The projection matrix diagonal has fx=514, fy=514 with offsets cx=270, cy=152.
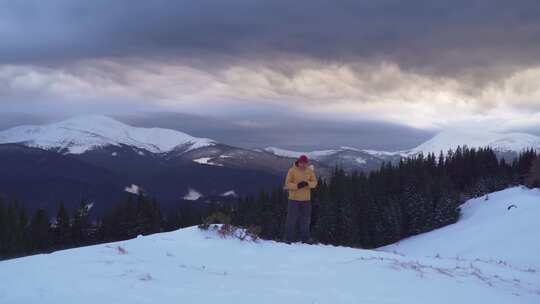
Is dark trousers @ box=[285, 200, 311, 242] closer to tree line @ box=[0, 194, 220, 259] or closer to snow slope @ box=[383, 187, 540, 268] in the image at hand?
snow slope @ box=[383, 187, 540, 268]

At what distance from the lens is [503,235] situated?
35.1 meters

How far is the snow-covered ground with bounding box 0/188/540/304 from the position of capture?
23.0 feet

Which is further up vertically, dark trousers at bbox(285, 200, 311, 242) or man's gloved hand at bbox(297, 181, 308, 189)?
man's gloved hand at bbox(297, 181, 308, 189)

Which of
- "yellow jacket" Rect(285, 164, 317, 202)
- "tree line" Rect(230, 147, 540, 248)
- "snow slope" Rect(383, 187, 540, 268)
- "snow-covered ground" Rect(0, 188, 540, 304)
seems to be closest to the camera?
"snow-covered ground" Rect(0, 188, 540, 304)

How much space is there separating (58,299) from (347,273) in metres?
4.99

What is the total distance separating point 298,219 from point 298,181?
121 cm

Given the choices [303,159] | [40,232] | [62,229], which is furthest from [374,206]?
[303,159]

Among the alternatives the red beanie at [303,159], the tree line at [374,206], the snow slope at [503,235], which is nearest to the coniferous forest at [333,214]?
the tree line at [374,206]

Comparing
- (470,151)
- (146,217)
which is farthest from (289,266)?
(470,151)

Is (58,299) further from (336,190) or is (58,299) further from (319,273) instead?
(336,190)

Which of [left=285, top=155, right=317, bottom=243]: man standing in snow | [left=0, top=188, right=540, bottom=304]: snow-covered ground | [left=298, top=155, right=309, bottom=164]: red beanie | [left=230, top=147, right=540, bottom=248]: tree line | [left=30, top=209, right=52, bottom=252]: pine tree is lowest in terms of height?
[left=30, top=209, right=52, bottom=252]: pine tree

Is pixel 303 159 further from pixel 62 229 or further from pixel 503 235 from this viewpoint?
pixel 62 229

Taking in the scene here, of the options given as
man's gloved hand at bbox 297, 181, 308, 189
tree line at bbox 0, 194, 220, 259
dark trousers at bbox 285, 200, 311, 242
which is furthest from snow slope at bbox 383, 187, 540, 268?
tree line at bbox 0, 194, 220, 259

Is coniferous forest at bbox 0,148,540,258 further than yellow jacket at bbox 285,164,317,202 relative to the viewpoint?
Yes
